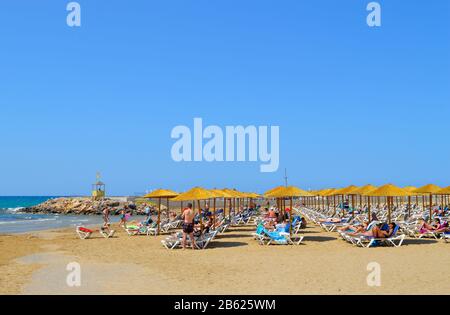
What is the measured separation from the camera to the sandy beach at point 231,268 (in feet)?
24.6

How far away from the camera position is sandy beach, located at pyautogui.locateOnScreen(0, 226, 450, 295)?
24.6 ft

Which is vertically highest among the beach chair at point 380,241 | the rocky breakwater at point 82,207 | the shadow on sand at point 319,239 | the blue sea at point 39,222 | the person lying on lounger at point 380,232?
the person lying on lounger at point 380,232

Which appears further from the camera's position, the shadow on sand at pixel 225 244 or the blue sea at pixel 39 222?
the blue sea at pixel 39 222

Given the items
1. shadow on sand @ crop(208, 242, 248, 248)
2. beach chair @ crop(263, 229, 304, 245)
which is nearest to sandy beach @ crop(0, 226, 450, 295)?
shadow on sand @ crop(208, 242, 248, 248)

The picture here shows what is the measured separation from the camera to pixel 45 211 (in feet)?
181

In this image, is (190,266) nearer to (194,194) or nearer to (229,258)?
(229,258)

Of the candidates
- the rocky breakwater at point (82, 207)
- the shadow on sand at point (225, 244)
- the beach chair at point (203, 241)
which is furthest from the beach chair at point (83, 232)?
the rocky breakwater at point (82, 207)

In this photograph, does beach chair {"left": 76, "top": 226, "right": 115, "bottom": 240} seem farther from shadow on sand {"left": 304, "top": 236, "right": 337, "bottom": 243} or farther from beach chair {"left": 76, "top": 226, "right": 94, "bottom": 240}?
shadow on sand {"left": 304, "top": 236, "right": 337, "bottom": 243}

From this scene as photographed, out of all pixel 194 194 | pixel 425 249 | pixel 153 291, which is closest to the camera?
pixel 153 291

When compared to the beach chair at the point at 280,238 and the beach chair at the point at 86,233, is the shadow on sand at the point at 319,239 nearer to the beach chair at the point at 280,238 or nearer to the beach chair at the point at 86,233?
the beach chair at the point at 280,238

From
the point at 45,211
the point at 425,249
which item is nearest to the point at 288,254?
the point at 425,249
